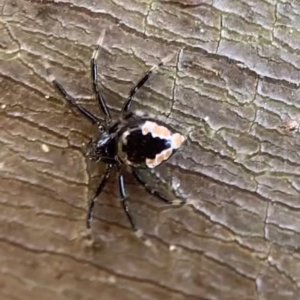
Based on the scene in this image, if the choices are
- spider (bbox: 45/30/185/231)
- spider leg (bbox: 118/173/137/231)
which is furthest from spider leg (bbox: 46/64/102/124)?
spider leg (bbox: 118/173/137/231)

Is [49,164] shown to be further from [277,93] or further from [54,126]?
[277,93]

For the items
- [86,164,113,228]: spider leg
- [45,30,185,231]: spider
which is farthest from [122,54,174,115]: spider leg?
[86,164,113,228]: spider leg

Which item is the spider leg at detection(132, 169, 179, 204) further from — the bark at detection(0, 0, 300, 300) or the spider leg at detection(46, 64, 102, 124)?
the spider leg at detection(46, 64, 102, 124)

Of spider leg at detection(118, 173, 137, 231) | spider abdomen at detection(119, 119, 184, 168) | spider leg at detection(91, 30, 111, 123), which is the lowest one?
spider leg at detection(118, 173, 137, 231)

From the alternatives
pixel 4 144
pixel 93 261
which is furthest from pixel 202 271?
pixel 4 144

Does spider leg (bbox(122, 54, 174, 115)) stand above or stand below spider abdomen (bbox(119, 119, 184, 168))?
above

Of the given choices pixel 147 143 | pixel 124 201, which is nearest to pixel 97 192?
pixel 124 201

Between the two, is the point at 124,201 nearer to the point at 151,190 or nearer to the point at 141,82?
the point at 151,190
